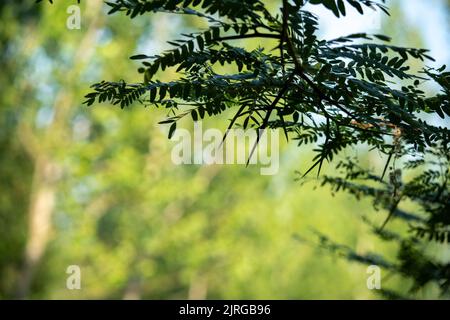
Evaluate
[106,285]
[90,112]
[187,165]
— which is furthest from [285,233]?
[90,112]

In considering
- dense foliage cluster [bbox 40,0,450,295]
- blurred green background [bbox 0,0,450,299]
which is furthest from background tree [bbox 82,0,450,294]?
blurred green background [bbox 0,0,450,299]

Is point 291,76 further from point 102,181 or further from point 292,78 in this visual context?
point 102,181

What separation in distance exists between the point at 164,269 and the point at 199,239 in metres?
2.16

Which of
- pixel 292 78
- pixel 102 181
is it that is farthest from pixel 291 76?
pixel 102 181

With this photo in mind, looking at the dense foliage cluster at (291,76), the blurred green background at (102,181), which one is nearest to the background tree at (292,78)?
the dense foliage cluster at (291,76)

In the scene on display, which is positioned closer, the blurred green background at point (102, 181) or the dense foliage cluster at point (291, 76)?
the dense foliage cluster at point (291, 76)

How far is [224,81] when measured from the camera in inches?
74.0

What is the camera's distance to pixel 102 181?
1395cm

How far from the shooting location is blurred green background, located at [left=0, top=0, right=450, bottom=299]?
12.9 meters

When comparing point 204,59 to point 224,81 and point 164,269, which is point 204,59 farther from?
point 164,269

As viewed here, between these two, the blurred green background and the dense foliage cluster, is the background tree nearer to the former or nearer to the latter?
the dense foliage cluster

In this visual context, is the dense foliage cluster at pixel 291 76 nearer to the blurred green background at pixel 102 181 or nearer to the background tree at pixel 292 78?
the background tree at pixel 292 78

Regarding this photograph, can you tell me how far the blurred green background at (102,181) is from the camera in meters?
12.9

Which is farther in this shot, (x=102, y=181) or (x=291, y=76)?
(x=102, y=181)
